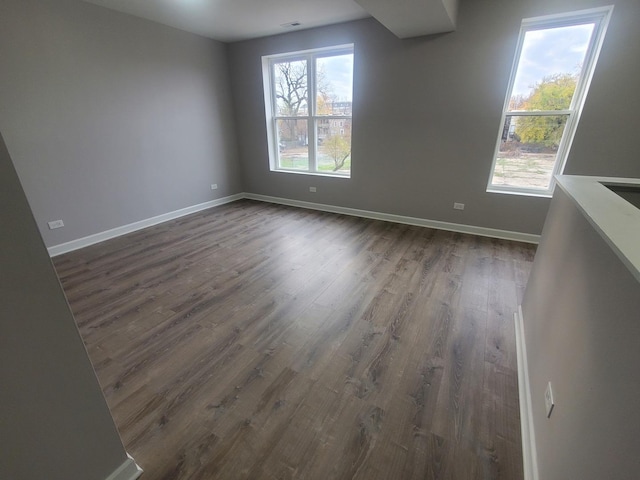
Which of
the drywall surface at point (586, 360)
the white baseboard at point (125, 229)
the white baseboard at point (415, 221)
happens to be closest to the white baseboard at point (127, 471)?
the drywall surface at point (586, 360)

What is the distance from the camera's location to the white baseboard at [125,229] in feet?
11.2

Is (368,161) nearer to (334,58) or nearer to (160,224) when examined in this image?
(334,58)

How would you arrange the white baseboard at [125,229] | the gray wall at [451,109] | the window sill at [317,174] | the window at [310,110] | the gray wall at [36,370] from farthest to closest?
the window sill at [317,174] → the window at [310,110] → the white baseboard at [125,229] → the gray wall at [451,109] → the gray wall at [36,370]

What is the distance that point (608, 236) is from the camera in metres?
0.93

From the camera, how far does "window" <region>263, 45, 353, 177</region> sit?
14.3 feet

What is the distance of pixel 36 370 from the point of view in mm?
908

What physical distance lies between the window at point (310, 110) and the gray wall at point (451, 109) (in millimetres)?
230

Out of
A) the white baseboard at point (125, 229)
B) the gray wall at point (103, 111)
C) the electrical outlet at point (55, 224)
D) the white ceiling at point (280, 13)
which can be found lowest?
the white baseboard at point (125, 229)

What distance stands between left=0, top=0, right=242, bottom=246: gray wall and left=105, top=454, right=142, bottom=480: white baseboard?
10.5 feet

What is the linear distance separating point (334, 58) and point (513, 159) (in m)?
2.86

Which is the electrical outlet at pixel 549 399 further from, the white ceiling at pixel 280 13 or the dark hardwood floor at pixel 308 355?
the white ceiling at pixel 280 13

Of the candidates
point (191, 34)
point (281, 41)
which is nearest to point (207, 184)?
point (191, 34)

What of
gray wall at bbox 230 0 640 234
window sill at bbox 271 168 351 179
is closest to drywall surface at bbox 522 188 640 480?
gray wall at bbox 230 0 640 234

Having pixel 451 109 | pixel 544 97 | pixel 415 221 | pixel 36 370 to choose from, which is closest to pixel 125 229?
pixel 36 370
